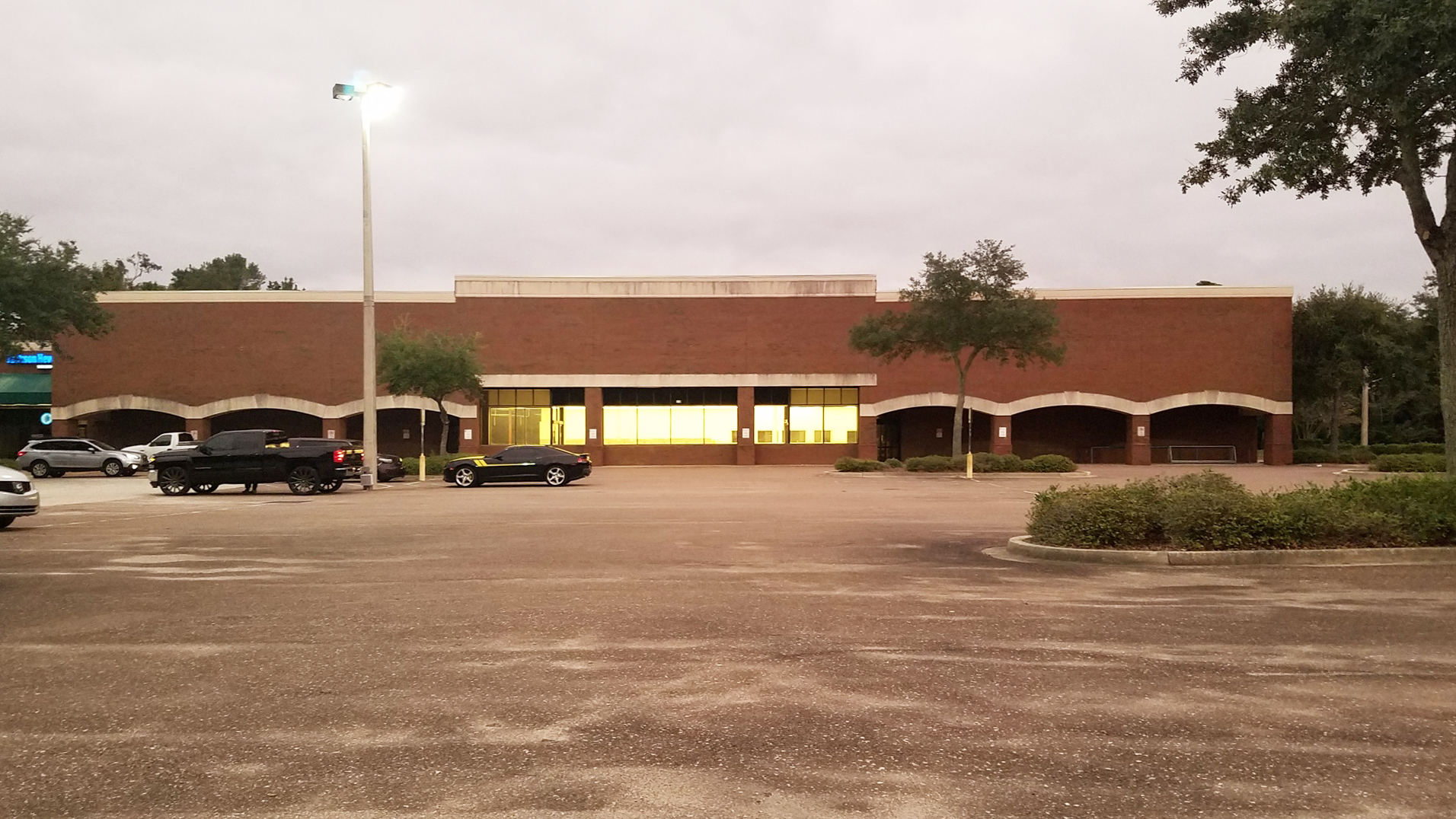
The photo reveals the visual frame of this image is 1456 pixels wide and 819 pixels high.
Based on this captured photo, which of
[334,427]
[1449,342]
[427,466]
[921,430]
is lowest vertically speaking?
[427,466]

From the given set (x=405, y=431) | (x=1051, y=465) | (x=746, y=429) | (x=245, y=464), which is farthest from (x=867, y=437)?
(x=245, y=464)

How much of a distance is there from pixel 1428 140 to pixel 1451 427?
466 centimetres

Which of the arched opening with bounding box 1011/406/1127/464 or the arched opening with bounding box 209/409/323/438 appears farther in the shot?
the arched opening with bounding box 1011/406/1127/464

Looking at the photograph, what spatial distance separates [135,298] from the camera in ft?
169

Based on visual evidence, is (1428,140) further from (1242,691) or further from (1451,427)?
(1242,691)

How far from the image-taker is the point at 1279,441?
50.4 meters

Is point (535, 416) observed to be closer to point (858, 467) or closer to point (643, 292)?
point (643, 292)

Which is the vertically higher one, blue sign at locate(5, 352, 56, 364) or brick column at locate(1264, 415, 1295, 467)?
blue sign at locate(5, 352, 56, 364)

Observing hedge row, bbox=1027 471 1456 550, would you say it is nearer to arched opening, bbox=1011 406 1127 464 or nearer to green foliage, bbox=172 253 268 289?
arched opening, bbox=1011 406 1127 464

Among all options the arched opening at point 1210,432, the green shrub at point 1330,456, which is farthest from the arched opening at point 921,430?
the green shrub at point 1330,456

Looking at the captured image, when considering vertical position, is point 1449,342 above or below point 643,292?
below

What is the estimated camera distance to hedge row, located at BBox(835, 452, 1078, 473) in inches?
1551

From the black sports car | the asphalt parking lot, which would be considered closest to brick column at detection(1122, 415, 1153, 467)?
the black sports car

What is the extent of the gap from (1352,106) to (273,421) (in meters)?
51.3
